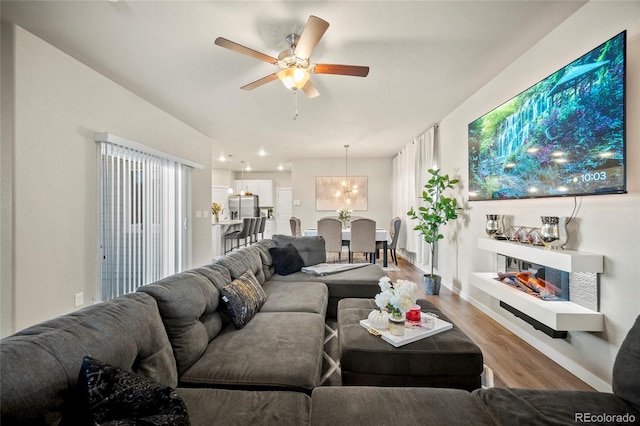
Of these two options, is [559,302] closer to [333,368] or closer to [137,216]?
[333,368]

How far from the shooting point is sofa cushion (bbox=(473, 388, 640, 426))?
1.02 meters

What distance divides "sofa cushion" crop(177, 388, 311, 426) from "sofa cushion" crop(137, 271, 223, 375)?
225mm

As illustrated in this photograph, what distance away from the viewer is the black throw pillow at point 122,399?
78 centimetres

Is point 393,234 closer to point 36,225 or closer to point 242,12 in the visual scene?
point 242,12

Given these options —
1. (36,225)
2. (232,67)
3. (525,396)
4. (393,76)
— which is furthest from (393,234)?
(36,225)

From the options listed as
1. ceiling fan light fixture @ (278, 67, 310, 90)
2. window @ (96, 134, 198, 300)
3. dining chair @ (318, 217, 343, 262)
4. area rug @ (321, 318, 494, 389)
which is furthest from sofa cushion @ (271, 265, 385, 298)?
dining chair @ (318, 217, 343, 262)

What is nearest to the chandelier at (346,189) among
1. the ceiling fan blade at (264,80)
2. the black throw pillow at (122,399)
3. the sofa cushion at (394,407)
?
the ceiling fan blade at (264,80)

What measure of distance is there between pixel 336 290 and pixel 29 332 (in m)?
2.45

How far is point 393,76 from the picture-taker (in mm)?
2941

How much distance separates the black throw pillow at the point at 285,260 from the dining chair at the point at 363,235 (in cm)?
208

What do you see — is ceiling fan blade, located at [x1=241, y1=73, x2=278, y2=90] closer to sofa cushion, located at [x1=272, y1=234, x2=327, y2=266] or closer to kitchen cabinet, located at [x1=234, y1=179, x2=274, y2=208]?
sofa cushion, located at [x1=272, y1=234, x2=327, y2=266]

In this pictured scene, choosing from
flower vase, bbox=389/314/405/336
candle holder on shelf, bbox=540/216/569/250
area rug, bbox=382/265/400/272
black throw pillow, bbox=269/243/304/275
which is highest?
candle holder on shelf, bbox=540/216/569/250

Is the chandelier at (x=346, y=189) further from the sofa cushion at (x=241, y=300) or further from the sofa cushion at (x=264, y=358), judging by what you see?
the sofa cushion at (x=264, y=358)

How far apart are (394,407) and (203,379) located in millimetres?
893
